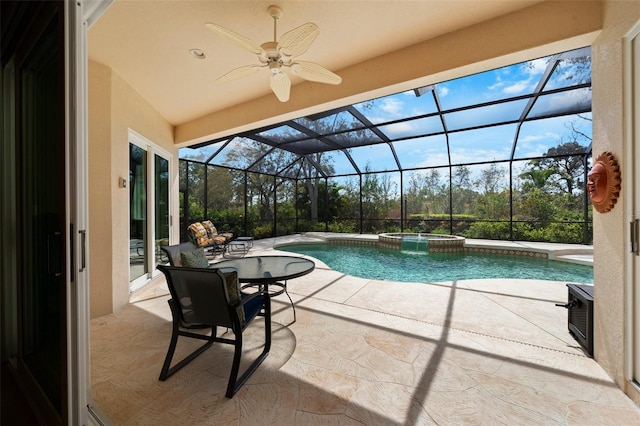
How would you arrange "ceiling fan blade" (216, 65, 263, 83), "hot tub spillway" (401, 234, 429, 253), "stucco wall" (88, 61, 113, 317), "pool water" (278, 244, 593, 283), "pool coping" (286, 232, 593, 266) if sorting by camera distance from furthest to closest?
"hot tub spillway" (401, 234, 429, 253), "pool coping" (286, 232, 593, 266), "pool water" (278, 244, 593, 283), "stucco wall" (88, 61, 113, 317), "ceiling fan blade" (216, 65, 263, 83)

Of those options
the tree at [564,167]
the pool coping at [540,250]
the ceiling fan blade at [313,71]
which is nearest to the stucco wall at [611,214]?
the ceiling fan blade at [313,71]

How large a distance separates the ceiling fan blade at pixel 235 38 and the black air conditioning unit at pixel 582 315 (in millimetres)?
3369

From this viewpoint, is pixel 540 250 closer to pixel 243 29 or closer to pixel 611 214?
pixel 611 214

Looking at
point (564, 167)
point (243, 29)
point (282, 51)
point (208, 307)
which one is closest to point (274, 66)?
point (282, 51)

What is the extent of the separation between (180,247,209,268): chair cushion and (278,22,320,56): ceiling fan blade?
6.40ft

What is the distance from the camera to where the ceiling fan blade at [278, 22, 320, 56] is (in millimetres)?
1947

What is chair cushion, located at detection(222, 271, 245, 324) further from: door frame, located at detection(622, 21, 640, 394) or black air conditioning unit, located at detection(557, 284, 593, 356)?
black air conditioning unit, located at detection(557, 284, 593, 356)

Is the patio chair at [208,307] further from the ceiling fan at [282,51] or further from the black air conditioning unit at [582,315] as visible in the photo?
the black air conditioning unit at [582,315]

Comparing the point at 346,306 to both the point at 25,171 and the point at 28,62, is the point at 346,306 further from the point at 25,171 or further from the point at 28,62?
the point at 28,62

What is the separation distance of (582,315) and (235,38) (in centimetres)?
363

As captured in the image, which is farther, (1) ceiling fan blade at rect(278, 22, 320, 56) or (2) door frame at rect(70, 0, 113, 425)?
(1) ceiling fan blade at rect(278, 22, 320, 56)

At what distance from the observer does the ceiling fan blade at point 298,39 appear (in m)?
1.95

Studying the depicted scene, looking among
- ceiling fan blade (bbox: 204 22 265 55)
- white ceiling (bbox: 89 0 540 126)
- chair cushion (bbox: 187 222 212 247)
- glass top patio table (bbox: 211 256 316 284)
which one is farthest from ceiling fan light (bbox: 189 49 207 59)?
chair cushion (bbox: 187 222 212 247)

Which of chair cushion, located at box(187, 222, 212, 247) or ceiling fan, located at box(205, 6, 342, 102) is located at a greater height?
ceiling fan, located at box(205, 6, 342, 102)
